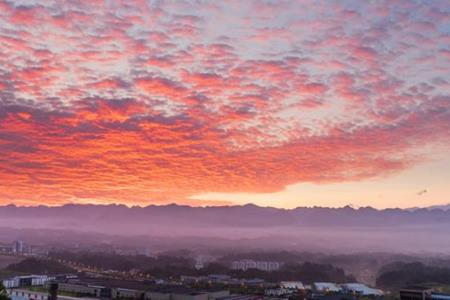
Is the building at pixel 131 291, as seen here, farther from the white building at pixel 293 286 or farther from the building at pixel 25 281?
the white building at pixel 293 286

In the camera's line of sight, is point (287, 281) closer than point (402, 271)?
Yes

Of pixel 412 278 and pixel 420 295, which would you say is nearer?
pixel 420 295

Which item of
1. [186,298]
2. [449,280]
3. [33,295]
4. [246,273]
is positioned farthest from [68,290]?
[449,280]

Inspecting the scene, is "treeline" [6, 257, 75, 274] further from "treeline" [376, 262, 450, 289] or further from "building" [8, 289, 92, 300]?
"treeline" [376, 262, 450, 289]

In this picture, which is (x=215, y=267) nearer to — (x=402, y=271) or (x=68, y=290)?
(x=402, y=271)

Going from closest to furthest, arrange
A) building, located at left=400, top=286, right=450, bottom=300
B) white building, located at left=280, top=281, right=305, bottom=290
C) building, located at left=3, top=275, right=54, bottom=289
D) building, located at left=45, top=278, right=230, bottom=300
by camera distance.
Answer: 1. building, located at left=45, top=278, right=230, bottom=300
2. building, located at left=400, top=286, right=450, bottom=300
3. building, located at left=3, top=275, right=54, bottom=289
4. white building, located at left=280, top=281, right=305, bottom=290

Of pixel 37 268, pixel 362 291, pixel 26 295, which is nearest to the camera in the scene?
pixel 26 295

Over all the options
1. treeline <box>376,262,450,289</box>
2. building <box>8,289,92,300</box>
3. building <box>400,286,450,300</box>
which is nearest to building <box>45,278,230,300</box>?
building <box>8,289,92,300</box>

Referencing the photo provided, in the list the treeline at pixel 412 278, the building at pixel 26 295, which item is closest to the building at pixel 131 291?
the building at pixel 26 295

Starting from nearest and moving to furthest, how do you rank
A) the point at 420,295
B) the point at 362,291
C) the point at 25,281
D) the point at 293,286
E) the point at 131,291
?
the point at 131,291 < the point at 420,295 < the point at 25,281 < the point at 362,291 < the point at 293,286

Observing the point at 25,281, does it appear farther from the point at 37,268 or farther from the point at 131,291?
the point at 37,268

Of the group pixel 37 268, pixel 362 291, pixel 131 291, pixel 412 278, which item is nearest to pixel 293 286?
pixel 362 291
